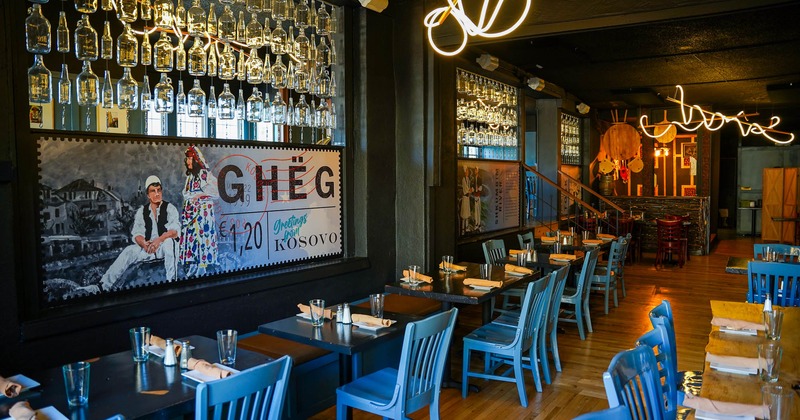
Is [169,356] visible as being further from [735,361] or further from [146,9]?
[735,361]

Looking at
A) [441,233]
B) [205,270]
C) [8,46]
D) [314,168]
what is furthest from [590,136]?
[8,46]

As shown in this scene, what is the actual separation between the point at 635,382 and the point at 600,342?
13.2 ft

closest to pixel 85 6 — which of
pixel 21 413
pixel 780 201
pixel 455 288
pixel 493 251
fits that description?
pixel 21 413

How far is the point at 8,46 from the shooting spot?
10.7ft

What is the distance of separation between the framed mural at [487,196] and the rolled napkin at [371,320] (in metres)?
4.06

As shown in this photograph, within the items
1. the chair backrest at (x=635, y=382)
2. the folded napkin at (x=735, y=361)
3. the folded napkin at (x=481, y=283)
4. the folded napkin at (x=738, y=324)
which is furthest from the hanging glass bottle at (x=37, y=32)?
the folded napkin at (x=738, y=324)

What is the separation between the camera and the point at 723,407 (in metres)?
2.01

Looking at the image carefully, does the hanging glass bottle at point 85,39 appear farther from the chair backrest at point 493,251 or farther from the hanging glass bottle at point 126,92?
the chair backrest at point 493,251

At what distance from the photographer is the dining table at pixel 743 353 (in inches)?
88.2

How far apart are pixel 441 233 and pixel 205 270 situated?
2824mm

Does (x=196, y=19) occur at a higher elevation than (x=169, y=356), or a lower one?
higher

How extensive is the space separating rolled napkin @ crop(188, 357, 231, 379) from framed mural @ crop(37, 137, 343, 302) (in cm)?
138

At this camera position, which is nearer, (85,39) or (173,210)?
(85,39)

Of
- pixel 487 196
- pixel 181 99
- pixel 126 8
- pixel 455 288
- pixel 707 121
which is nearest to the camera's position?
pixel 126 8
